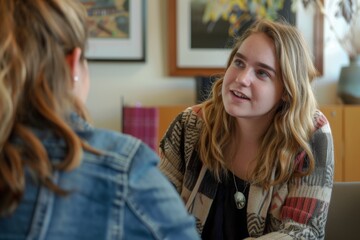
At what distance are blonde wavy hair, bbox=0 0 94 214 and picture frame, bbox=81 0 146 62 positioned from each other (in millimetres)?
2799

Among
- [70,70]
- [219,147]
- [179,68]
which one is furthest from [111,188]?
[179,68]

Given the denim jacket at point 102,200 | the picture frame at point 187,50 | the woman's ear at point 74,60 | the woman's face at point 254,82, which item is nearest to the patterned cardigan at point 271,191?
the woman's face at point 254,82

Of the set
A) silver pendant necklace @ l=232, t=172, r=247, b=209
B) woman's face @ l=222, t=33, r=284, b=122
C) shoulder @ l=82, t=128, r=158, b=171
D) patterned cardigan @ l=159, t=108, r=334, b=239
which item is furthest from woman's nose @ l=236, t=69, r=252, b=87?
shoulder @ l=82, t=128, r=158, b=171

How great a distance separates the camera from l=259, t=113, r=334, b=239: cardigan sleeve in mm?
1518

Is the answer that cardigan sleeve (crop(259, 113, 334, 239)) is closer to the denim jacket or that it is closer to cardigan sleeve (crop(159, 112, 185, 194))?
cardigan sleeve (crop(159, 112, 185, 194))

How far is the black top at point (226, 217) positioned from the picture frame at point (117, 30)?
2085 mm

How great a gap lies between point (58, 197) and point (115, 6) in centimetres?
294

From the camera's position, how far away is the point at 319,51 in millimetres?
3711

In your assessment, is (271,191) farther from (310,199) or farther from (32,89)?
(32,89)

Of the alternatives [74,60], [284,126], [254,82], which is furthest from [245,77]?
[74,60]

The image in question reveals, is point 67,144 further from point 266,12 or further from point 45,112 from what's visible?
point 266,12

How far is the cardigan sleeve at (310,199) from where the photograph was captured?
152 cm

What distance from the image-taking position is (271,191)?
1.60m

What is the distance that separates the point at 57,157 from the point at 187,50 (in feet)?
9.56
